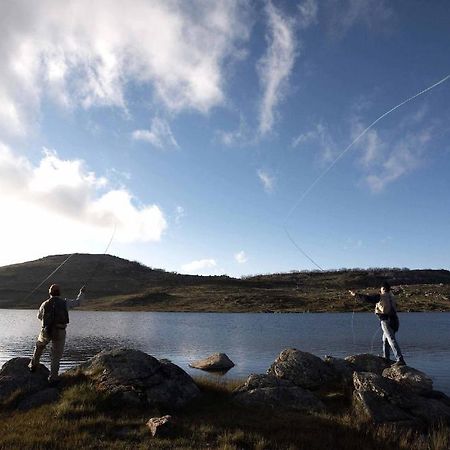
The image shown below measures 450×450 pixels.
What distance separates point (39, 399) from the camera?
47.3 ft

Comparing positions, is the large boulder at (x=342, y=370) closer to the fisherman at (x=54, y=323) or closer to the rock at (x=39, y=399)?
the rock at (x=39, y=399)

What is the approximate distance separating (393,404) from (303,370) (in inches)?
195

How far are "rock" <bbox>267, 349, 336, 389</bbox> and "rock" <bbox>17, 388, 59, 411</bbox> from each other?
28.1 ft

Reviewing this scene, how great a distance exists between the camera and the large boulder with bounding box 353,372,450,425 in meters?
13.8

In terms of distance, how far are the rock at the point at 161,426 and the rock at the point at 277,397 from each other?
14.1 ft

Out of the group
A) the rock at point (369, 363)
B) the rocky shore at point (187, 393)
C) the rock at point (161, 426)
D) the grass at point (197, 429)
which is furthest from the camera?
the rock at point (369, 363)

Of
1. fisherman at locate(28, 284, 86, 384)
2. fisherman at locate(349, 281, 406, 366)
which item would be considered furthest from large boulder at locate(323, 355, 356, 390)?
fisherman at locate(28, 284, 86, 384)

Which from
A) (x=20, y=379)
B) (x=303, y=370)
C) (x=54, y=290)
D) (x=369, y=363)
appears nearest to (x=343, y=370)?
(x=369, y=363)

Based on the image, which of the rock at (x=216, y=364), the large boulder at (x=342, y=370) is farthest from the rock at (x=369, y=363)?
the rock at (x=216, y=364)

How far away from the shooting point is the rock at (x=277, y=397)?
14977 millimetres

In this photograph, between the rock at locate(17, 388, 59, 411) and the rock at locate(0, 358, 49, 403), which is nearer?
the rock at locate(17, 388, 59, 411)

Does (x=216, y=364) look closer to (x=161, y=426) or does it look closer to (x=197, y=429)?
(x=197, y=429)

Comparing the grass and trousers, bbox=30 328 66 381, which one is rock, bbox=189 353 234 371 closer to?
trousers, bbox=30 328 66 381

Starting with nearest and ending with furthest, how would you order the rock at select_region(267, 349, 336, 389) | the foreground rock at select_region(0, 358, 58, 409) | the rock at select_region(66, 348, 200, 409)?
the rock at select_region(66, 348, 200, 409) → the foreground rock at select_region(0, 358, 58, 409) → the rock at select_region(267, 349, 336, 389)
